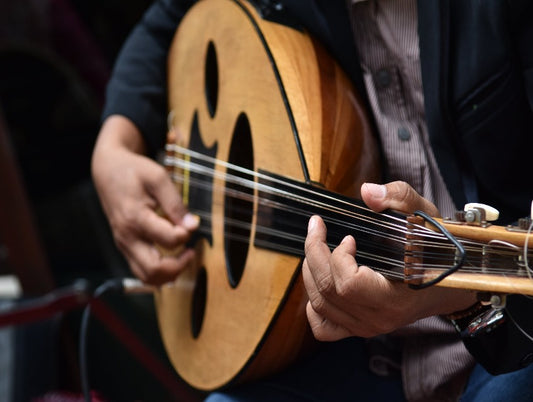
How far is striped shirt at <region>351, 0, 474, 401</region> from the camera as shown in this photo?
2.54ft

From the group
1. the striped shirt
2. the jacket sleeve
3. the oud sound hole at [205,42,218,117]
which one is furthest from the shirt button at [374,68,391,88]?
the jacket sleeve

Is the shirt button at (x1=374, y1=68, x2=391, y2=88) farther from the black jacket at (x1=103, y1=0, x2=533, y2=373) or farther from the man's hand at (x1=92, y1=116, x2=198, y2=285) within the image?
the man's hand at (x1=92, y1=116, x2=198, y2=285)

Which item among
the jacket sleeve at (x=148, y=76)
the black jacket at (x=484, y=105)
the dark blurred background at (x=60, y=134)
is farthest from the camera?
the dark blurred background at (x=60, y=134)

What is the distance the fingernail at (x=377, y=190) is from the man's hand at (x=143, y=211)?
442mm

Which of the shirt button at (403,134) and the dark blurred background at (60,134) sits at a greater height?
the shirt button at (403,134)

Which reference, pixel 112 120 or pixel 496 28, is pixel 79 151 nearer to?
pixel 112 120

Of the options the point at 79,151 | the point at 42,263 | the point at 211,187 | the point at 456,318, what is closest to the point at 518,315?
the point at 456,318

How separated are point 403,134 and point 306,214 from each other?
163 millimetres

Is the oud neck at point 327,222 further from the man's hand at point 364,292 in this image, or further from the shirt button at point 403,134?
the shirt button at point 403,134

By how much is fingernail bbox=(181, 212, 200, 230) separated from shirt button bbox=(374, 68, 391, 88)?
36cm

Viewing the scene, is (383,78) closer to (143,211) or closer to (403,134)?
(403,134)

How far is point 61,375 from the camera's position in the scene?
63.7 inches

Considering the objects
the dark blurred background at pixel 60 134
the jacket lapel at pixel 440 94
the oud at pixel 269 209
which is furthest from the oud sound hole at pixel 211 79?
the dark blurred background at pixel 60 134

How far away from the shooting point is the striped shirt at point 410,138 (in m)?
0.77
